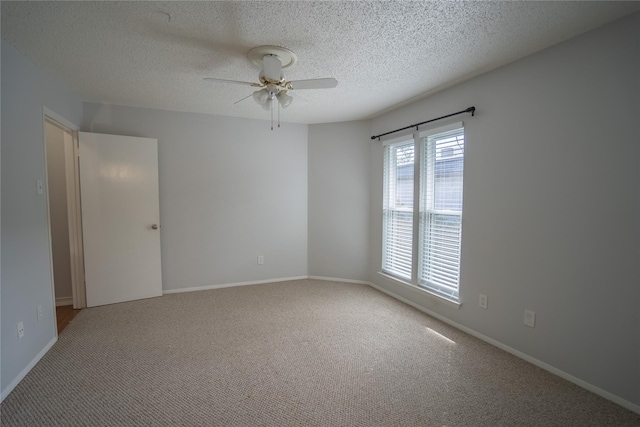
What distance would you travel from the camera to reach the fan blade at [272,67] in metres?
2.08

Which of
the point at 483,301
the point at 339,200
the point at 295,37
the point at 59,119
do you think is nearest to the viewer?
the point at 295,37

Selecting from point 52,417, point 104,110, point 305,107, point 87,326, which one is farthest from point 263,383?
point 104,110

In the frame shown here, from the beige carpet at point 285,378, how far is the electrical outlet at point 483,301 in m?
0.32

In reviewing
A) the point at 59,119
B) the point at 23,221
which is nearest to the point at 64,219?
the point at 59,119

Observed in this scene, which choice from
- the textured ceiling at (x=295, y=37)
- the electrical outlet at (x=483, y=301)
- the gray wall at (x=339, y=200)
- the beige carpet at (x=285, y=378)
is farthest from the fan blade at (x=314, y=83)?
the electrical outlet at (x=483, y=301)

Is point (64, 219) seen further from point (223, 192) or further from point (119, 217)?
point (223, 192)

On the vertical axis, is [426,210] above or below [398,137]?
below

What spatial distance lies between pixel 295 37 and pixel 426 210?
7.16 ft

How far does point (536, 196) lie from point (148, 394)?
123 inches

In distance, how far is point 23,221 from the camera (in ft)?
6.73

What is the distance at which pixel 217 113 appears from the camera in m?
Answer: 3.80

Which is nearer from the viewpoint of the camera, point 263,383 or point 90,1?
point 90,1

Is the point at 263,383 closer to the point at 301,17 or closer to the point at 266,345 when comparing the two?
the point at 266,345

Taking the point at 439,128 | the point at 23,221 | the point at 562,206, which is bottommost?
the point at 23,221
